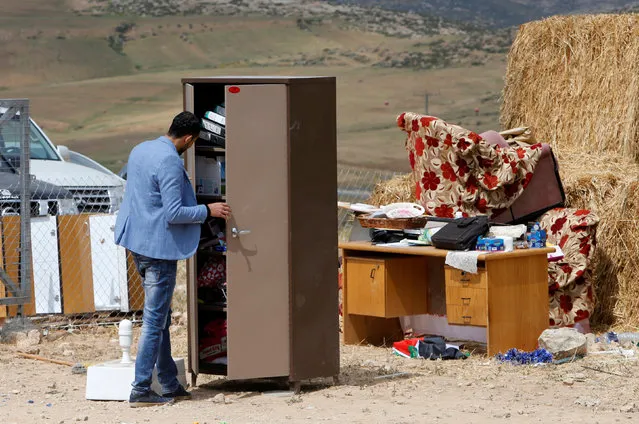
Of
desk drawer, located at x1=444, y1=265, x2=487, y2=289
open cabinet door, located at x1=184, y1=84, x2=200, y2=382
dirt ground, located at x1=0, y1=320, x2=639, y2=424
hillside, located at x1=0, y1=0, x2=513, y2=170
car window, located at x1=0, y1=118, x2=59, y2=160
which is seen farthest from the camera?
hillside, located at x1=0, y1=0, x2=513, y2=170

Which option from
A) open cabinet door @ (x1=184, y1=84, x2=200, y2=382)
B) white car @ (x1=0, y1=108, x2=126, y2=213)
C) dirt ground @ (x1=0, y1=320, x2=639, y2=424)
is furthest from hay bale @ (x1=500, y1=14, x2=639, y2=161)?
open cabinet door @ (x1=184, y1=84, x2=200, y2=382)

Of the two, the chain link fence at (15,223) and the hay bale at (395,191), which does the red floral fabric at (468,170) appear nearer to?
the hay bale at (395,191)

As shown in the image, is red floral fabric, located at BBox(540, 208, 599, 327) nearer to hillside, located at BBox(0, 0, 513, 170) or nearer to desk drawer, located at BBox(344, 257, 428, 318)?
desk drawer, located at BBox(344, 257, 428, 318)

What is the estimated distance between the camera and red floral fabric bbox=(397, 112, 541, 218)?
11625 millimetres

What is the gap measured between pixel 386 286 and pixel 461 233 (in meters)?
0.82

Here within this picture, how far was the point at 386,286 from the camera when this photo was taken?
11.0 meters

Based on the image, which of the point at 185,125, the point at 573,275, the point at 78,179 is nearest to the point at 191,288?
the point at 185,125

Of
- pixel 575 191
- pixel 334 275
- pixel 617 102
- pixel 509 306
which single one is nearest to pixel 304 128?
pixel 334 275

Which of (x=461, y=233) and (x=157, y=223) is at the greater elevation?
(x=157, y=223)

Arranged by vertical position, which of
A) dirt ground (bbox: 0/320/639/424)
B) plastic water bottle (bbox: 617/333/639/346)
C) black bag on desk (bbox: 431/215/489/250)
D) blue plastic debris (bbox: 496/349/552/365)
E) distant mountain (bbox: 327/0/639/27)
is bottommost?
dirt ground (bbox: 0/320/639/424)

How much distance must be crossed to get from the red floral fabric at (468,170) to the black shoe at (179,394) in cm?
364

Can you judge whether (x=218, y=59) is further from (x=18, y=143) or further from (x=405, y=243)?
(x=405, y=243)

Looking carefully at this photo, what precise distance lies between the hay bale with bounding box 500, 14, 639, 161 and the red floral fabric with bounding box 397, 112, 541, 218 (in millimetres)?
1588

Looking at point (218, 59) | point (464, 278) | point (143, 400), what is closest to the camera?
point (143, 400)
